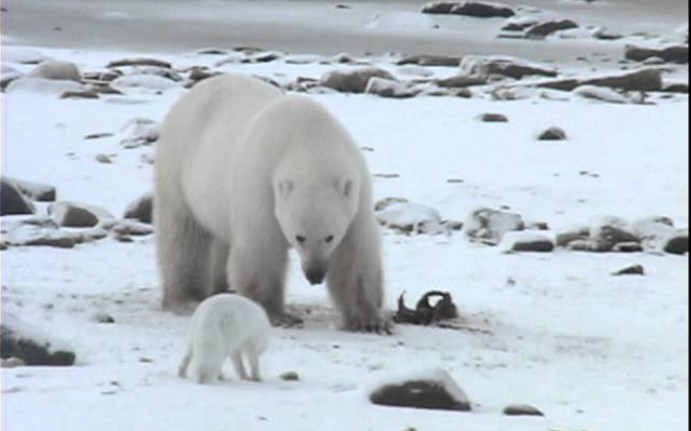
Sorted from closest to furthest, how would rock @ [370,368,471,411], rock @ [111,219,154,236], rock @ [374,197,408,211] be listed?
rock @ [370,368,471,411], rock @ [111,219,154,236], rock @ [374,197,408,211]

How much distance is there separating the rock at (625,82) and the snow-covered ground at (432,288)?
0.82 m

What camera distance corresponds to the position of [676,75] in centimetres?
2019

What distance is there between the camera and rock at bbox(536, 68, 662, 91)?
17.4 m

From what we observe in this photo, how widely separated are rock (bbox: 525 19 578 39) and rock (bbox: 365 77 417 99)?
11594 millimetres

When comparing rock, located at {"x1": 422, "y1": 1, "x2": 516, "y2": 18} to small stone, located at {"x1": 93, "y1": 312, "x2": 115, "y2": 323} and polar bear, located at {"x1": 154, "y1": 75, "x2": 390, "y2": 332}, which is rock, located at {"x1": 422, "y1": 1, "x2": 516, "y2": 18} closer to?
polar bear, located at {"x1": 154, "y1": 75, "x2": 390, "y2": 332}

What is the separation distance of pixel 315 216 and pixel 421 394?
201 cm

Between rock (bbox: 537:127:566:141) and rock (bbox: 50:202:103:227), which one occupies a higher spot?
rock (bbox: 50:202:103:227)

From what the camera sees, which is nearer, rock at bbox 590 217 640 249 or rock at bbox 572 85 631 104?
rock at bbox 590 217 640 249

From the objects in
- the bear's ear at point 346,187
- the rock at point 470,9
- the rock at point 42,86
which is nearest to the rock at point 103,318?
the bear's ear at point 346,187

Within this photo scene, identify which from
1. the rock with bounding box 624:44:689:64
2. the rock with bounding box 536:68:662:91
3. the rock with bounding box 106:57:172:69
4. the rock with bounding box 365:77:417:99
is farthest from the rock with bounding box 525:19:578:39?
the rock with bounding box 365:77:417:99

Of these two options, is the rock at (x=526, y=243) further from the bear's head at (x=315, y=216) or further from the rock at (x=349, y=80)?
the rock at (x=349, y=80)

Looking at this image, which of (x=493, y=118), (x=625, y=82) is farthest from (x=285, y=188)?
(x=625, y=82)

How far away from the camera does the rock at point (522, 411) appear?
17.7ft

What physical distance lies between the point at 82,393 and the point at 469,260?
4.24 meters
